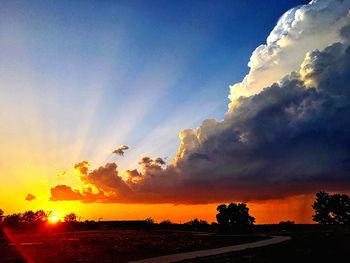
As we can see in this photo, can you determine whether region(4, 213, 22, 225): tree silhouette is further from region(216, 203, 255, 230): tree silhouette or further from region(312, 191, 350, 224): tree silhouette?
region(312, 191, 350, 224): tree silhouette

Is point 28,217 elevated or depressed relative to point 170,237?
elevated

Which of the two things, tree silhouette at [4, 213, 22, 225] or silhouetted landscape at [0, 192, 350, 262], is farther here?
tree silhouette at [4, 213, 22, 225]

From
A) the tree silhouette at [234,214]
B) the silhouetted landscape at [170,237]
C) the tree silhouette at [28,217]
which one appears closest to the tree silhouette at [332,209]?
the silhouetted landscape at [170,237]

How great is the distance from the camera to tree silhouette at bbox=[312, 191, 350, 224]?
108 metres

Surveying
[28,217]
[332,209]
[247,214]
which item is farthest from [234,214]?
[28,217]

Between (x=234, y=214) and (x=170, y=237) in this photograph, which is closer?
(x=170, y=237)

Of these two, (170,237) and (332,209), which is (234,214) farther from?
(170,237)

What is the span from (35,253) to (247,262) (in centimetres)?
1913

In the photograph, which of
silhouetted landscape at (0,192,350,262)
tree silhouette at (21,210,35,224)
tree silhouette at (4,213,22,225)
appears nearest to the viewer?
silhouetted landscape at (0,192,350,262)

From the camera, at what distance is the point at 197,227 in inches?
3310

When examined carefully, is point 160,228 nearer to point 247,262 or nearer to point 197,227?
point 197,227

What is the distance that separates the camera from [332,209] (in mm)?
109250

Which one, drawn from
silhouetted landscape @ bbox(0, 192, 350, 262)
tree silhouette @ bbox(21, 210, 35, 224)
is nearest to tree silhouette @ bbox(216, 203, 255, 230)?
silhouetted landscape @ bbox(0, 192, 350, 262)

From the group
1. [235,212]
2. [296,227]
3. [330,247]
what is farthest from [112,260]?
[235,212]
